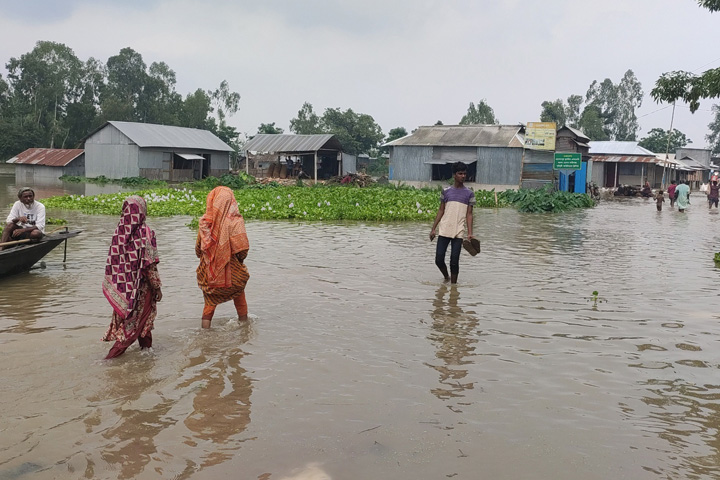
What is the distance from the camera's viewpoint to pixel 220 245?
628 cm

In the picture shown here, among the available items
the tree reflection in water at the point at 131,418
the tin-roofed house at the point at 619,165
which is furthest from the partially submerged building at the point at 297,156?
the tree reflection in water at the point at 131,418

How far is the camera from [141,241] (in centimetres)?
554

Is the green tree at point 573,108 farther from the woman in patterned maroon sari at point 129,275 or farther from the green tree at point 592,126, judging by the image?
the woman in patterned maroon sari at point 129,275

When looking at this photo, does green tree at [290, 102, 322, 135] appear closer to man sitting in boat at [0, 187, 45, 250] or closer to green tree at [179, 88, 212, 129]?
green tree at [179, 88, 212, 129]

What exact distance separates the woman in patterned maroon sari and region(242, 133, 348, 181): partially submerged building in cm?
3553

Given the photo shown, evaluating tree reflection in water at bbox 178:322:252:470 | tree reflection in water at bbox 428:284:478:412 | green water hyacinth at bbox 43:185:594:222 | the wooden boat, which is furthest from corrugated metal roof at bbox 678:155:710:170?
tree reflection in water at bbox 178:322:252:470

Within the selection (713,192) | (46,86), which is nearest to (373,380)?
(713,192)

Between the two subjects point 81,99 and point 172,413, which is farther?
point 81,99

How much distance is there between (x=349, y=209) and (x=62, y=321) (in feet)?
43.9

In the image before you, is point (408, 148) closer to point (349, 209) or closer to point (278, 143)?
point (278, 143)

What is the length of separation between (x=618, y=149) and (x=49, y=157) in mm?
40243

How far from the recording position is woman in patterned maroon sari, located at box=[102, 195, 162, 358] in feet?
18.0

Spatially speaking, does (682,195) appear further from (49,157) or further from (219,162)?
(49,157)

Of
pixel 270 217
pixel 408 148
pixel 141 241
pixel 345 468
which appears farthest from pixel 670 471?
pixel 408 148
